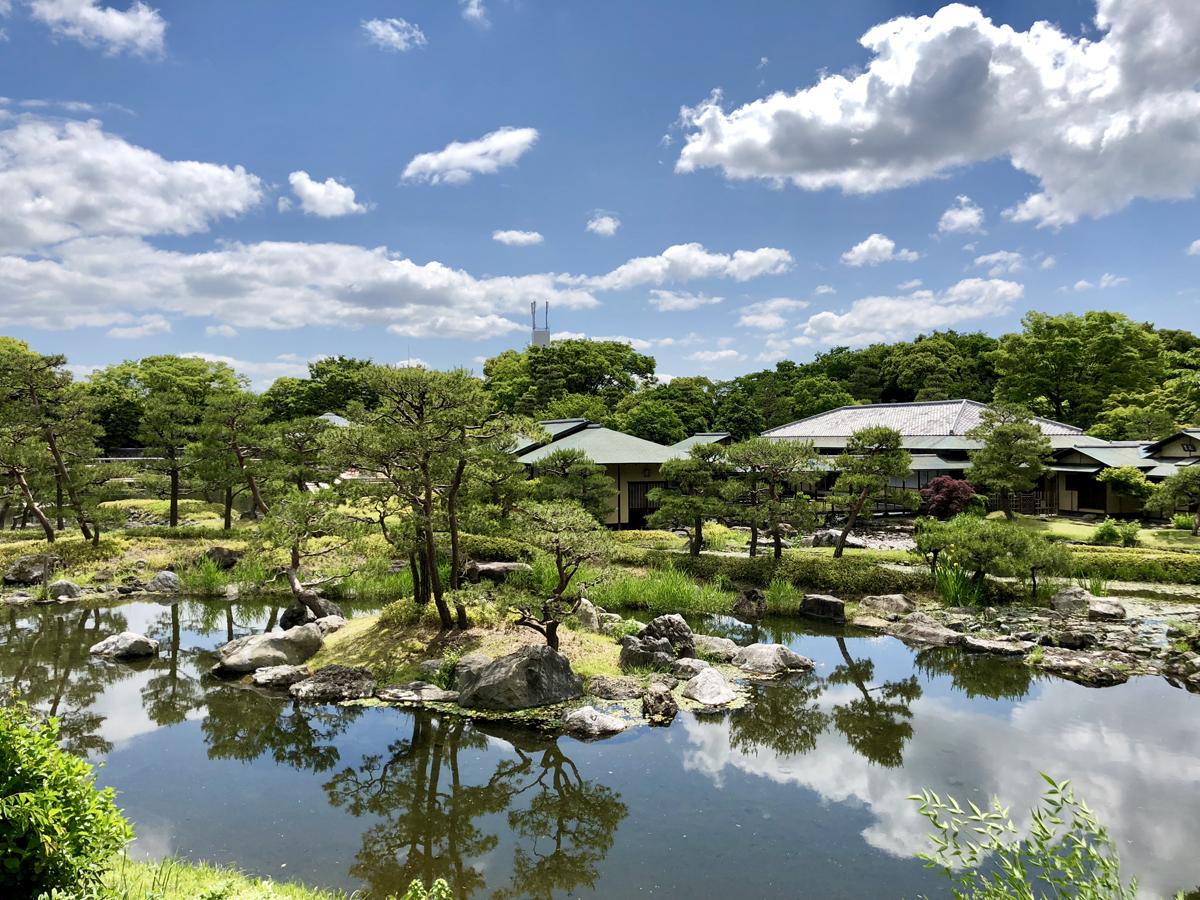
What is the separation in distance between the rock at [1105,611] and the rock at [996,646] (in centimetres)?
283

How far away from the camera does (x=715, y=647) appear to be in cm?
1364

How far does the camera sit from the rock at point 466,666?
11.4 meters

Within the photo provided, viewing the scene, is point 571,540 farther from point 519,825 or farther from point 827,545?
point 827,545

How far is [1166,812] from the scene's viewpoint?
7.84 metres

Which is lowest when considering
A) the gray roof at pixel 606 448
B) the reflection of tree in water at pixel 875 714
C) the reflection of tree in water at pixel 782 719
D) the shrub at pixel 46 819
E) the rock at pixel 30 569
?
the reflection of tree in water at pixel 875 714

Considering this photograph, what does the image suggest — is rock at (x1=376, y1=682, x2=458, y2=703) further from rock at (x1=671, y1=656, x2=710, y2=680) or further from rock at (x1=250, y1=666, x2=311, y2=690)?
rock at (x1=671, y1=656, x2=710, y2=680)

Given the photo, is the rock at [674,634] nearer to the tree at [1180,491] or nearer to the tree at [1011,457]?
the tree at [1011,457]

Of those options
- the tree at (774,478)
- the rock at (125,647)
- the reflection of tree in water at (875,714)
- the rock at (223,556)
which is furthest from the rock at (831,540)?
the rock at (125,647)

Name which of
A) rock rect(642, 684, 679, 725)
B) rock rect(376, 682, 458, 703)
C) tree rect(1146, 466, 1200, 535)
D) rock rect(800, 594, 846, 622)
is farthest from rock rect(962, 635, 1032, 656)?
tree rect(1146, 466, 1200, 535)

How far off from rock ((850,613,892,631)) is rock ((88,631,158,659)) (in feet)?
48.5

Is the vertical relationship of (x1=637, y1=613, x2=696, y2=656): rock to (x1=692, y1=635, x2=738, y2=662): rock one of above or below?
A: above

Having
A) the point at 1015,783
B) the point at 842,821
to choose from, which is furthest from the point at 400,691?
the point at 1015,783

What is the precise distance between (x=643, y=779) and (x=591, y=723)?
1547 millimetres

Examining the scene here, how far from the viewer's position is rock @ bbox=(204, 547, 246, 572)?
21.1 metres
